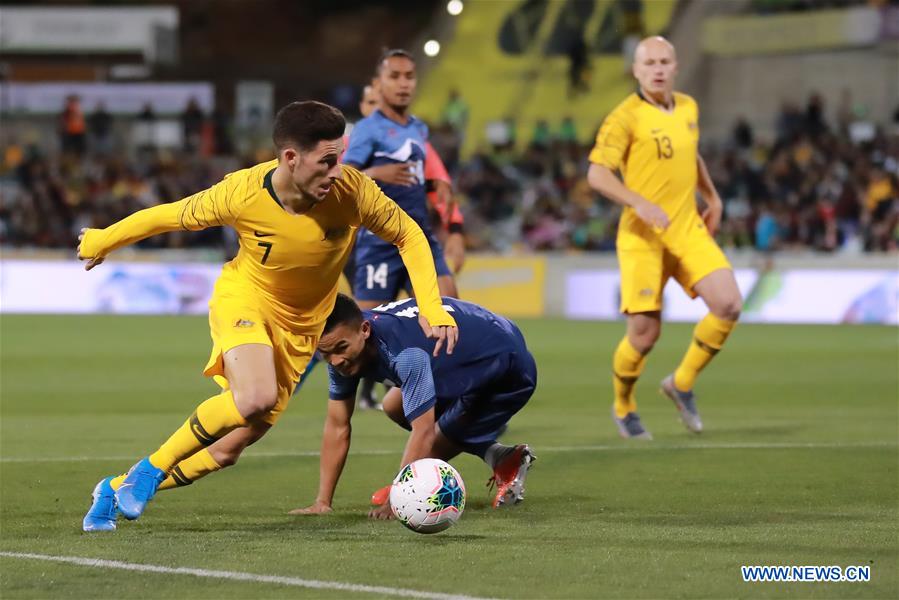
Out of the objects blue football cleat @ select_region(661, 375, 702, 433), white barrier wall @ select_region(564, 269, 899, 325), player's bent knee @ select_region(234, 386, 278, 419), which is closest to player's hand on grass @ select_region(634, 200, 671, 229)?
blue football cleat @ select_region(661, 375, 702, 433)

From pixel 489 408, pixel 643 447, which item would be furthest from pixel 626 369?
pixel 489 408

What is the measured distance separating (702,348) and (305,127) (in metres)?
4.68

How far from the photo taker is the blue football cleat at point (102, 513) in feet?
22.1

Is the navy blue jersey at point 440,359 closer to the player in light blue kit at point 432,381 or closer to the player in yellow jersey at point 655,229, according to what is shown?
the player in light blue kit at point 432,381

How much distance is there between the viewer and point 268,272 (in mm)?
6898

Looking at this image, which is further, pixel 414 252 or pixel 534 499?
pixel 534 499

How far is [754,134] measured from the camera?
34375mm

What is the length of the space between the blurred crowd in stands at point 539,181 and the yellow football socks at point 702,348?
50.5 feet

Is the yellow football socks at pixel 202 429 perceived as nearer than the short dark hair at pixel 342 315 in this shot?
Yes

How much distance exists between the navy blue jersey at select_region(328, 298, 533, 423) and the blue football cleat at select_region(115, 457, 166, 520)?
1.01 meters

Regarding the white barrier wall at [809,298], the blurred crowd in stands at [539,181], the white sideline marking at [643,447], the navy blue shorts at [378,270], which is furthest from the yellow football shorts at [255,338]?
the blurred crowd in stands at [539,181]

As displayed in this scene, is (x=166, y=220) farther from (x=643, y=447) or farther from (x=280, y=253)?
(x=643, y=447)

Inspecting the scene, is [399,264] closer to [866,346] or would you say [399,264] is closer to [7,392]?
[7,392]

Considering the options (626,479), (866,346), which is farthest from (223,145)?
(626,479)
